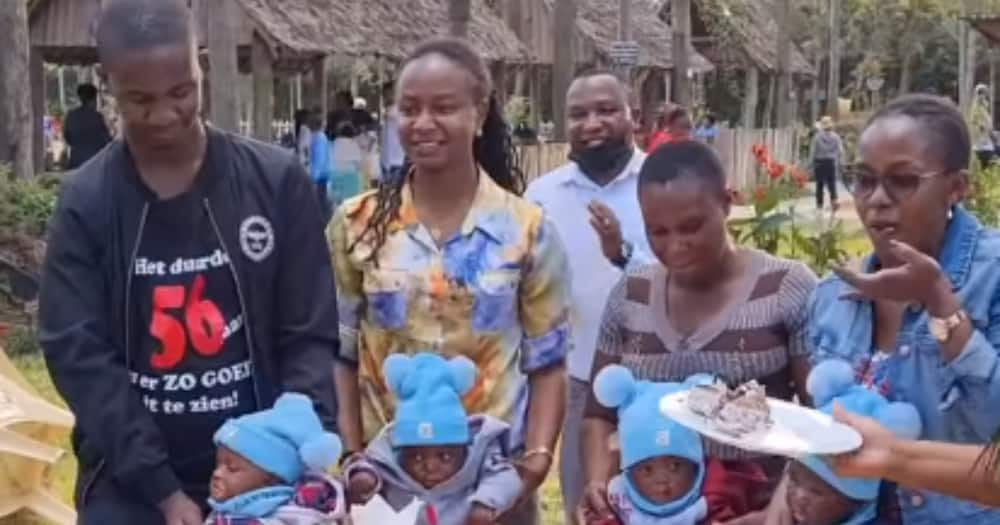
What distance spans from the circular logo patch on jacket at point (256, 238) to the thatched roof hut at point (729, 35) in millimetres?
37342

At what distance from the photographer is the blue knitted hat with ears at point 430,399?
378 centimetres

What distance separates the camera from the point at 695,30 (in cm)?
4447

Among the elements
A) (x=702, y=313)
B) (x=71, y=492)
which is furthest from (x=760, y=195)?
(x=702, y=313)

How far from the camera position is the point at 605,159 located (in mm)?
5695

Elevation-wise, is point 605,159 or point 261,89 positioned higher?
point 605,159

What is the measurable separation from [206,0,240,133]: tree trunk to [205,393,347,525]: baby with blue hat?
12.2 metres

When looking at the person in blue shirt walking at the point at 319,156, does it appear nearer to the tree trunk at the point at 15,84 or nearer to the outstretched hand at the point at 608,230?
the tree trunk at the point at 15,84

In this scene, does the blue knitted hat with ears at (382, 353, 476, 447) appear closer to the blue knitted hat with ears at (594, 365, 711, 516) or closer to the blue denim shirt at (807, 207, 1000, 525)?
the blue knitted hat with ears at (594, 365, 711, 516)

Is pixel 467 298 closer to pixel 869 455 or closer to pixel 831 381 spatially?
pixel 831 381

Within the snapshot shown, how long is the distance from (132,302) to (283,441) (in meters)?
0.45

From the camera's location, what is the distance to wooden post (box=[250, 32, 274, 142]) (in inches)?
836

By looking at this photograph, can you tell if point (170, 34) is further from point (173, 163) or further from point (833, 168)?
point (833, 168)

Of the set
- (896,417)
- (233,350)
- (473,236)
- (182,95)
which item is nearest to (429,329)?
(473,236)

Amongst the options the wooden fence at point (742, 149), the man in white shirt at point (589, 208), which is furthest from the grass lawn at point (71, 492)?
the wooden fence at point (742, 149)
